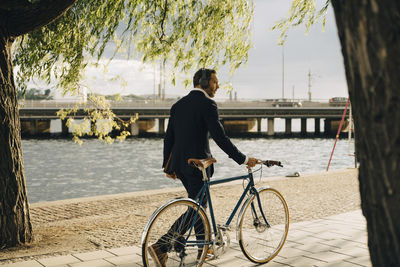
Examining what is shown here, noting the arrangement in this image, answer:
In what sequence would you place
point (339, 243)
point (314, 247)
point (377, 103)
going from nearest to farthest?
point (377, 103) < point (314, 247) < point (339, 243)

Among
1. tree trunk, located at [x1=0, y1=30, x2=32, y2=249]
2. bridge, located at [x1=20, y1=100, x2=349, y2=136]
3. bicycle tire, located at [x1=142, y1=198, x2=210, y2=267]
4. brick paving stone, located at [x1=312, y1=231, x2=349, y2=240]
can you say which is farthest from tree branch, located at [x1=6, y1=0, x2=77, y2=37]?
bridge, located at [x1=20, y1=100, x2=349, y2=136]

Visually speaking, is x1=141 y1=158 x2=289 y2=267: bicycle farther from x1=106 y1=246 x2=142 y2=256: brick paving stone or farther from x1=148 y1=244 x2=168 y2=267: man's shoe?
x1=106 y1=246 x2=142 y2=256: brick paving stone

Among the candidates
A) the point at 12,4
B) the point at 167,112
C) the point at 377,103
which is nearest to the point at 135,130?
the point at 167,112

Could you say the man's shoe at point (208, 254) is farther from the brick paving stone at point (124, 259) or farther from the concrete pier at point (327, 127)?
the concrete pier at point (327, 127)

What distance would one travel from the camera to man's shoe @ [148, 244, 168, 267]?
146 inches

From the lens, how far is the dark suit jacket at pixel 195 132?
13.4 feet

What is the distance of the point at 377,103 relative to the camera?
1.94 meters

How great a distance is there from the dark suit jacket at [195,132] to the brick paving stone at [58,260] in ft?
4.61

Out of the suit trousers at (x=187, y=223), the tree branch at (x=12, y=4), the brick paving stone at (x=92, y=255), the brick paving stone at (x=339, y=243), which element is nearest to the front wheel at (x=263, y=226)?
the suit trousers at (x=187, y=223)

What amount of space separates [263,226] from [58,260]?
1970mm

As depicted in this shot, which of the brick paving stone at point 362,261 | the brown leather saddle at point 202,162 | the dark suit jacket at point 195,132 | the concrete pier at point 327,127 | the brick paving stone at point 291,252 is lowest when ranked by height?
the concrete pier at point 327,127

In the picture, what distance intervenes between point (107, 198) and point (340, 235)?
197 inches

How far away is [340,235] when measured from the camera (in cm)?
579

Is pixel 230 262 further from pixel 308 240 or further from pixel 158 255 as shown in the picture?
pixel 308 240
